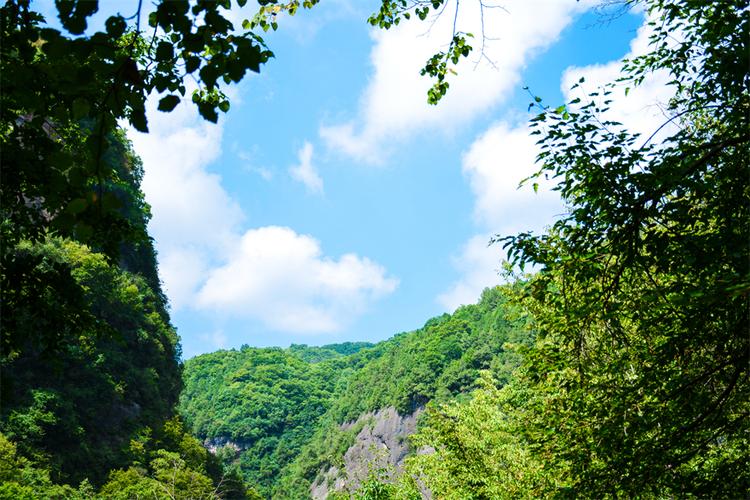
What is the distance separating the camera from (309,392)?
103 m

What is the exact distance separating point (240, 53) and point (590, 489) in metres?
3.91

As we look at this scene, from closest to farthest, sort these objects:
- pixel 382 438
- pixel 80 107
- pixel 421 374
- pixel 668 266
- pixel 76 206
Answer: pixel 76 206, pixel 80 107, pixel 668 266, pixel 382 438, pixel 421 374

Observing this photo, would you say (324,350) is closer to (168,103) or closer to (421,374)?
(421,374)

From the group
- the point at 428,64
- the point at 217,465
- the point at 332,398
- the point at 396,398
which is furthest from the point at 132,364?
the point at 332,398

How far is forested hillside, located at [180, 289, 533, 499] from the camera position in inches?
2653

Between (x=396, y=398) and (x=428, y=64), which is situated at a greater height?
(x=396, y=398)

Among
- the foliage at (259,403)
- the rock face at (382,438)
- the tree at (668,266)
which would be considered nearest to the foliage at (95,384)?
the tree at (668,266)

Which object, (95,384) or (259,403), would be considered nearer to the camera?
(95,384)

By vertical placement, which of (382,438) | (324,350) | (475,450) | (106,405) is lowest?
(475,450)

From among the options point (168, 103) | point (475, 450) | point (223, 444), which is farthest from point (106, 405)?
point (223, 444)

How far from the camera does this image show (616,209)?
3504mm

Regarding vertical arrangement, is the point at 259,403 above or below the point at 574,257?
above

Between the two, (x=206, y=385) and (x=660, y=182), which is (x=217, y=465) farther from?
(x=206, y=385)

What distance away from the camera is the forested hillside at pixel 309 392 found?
Result: 6738cm
